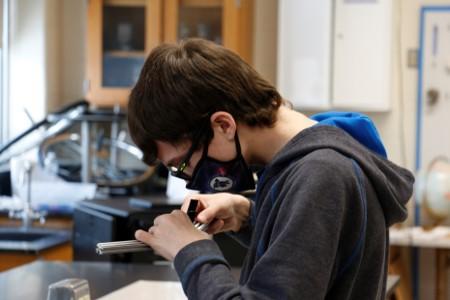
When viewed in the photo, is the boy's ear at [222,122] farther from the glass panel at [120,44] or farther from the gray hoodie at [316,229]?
the glass panel at [120,44]

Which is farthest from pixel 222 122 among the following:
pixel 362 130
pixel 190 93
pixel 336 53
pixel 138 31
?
pixel 138 31

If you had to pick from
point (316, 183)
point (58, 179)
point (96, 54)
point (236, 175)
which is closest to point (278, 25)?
point (96, 54)

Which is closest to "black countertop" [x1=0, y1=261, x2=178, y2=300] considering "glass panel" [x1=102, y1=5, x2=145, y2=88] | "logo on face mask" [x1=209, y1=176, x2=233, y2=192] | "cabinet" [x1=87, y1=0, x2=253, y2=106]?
"logo on face mask" [x1=209, y1=176, x2=233, y2=192]

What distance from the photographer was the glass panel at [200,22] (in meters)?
3.58

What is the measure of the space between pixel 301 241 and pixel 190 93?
0.96 feet

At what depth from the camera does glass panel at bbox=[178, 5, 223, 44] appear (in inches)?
141

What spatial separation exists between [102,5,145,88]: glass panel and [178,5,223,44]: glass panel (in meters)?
0.22

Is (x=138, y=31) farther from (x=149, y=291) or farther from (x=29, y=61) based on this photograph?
(x=149, y=291)

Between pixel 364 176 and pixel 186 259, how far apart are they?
0.94ft

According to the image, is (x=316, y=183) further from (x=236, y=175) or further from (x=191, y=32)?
(x=191, y=32)

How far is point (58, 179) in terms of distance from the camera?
11.3 ft

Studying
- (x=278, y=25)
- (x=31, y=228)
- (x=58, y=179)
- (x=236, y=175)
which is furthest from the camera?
(x=278, y=25)

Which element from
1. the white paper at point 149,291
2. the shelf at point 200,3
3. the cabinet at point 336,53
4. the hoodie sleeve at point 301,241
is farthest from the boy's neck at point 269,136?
the shelf at point 200,3

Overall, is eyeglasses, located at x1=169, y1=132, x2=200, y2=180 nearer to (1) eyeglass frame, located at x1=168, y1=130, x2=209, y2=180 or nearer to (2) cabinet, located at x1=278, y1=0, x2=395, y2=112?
(1) eyeglass frame, located at x1=168, y1=130, x2=209, y2=180
